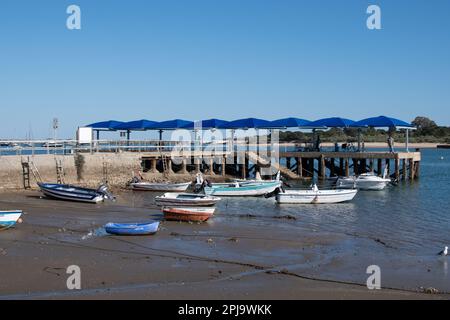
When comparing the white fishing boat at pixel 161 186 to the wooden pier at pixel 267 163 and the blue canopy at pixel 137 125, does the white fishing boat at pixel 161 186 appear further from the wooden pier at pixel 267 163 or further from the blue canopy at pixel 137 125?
the blue canopy at pixel 137 125

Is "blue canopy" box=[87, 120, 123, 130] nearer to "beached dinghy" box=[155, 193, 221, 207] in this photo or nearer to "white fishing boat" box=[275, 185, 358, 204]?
"white fishing boat" box=[275, 185, 358, 204]

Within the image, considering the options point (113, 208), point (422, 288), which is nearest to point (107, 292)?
point (422, 288)

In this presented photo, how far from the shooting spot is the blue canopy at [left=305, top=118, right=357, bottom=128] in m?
53.0

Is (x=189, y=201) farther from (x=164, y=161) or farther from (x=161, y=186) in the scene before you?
(x=164, y=161)

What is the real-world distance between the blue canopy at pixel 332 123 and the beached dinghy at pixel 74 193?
2593 centimetres

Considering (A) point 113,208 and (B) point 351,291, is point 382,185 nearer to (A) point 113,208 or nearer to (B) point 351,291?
(A) point 113,208

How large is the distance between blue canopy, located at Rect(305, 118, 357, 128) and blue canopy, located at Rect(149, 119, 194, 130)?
11.1 meters

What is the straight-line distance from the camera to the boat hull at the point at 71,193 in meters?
32.2

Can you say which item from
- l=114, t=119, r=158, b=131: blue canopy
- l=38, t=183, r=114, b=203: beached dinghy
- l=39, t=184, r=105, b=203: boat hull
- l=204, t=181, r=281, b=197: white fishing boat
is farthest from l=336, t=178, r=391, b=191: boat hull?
l=114, t=119, r=158, b=131: blue canopy

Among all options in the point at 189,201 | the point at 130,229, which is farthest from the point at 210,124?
the point at 130,229

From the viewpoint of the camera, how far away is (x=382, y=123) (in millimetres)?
51781

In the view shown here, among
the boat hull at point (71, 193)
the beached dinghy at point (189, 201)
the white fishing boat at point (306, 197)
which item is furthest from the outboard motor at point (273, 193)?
the boat hull at point (71, 193)

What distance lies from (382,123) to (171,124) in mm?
18447

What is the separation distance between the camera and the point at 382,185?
142 ft
